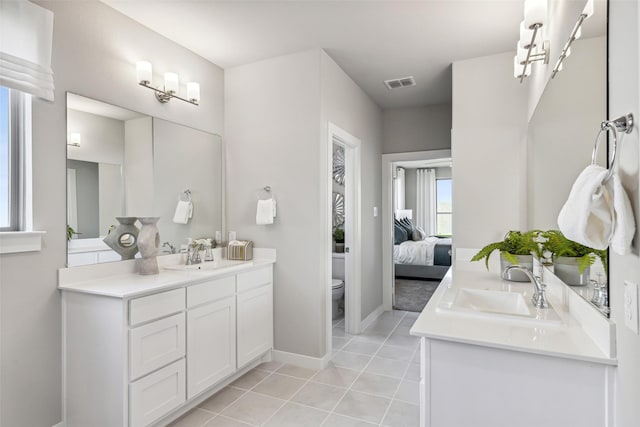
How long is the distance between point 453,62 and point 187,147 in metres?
2.36

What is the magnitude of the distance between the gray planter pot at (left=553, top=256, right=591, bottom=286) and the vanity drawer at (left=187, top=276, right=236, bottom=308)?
194 cm

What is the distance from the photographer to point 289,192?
291cm

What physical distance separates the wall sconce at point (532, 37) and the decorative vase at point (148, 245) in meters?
2.39

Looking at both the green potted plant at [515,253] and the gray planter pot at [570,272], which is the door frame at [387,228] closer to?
the green potted plant at [515,253]

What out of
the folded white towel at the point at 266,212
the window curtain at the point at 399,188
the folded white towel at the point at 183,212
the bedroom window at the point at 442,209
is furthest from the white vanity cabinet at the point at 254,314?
the bedroom window at the point at 442,209

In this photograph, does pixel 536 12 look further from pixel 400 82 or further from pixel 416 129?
pixel 416 129

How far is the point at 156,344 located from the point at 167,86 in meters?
1.76

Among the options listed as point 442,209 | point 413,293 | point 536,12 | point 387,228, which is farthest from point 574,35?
point 442,209

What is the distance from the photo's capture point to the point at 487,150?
287 centimetres

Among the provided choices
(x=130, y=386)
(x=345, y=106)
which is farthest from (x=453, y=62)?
(x=130, y=386)

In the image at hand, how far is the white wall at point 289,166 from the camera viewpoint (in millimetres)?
2820

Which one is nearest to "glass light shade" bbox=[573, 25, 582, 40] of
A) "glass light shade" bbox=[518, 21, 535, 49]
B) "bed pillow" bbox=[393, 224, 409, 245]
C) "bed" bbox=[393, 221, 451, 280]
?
"glass light shade" bbox=[518, 21, 535, 49]

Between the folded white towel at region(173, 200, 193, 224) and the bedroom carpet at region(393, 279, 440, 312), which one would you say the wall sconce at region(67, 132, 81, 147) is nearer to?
the folded white towel at region(173, 200, 193, 224)

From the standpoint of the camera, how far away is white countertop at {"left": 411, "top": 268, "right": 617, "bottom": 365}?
111 cm
